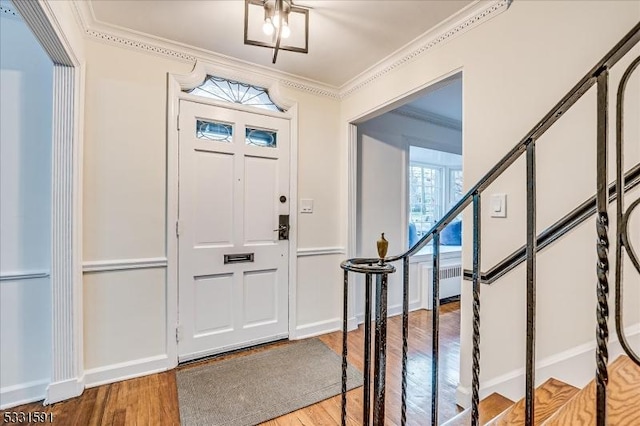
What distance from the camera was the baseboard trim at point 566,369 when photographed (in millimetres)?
1211

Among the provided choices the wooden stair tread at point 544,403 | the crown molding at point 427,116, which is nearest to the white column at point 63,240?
the wooden stair tread at point 544,403

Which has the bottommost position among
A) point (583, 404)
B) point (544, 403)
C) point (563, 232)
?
point (544, 403)

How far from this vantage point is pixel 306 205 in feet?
9.57

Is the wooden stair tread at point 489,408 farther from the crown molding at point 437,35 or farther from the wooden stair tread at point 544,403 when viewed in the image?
the crown molding at point 437,35

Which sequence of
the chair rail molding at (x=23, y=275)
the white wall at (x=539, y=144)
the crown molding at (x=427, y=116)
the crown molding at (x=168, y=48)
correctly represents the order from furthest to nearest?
the crown molding at (x=427, y=116)
the crown molding at (x=168, y=48)
the chair rail molding at (x=23, y=275)
the white wall at (x=539, y=144)

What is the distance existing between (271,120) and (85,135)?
4.48ft

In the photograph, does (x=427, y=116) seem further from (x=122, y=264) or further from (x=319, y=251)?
(x=122, y=264)

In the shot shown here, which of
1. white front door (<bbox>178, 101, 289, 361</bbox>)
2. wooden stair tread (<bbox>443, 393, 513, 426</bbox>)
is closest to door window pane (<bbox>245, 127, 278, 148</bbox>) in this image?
white front door (<bbox>178, 101, 289, 361</bbox>)

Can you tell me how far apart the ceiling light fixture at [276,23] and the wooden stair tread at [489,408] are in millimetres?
2017

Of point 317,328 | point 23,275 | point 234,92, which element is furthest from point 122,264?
point 317,328

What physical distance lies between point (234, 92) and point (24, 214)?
5.53 ft

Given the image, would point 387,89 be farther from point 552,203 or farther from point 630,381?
point 630,381

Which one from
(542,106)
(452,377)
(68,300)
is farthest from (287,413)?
(542,106)

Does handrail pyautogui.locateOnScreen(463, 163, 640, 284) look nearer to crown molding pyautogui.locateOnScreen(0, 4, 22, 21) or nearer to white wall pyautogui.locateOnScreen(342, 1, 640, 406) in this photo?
→ white wall pyautogui.locateOnScreen(342, 1, 640, 406)
